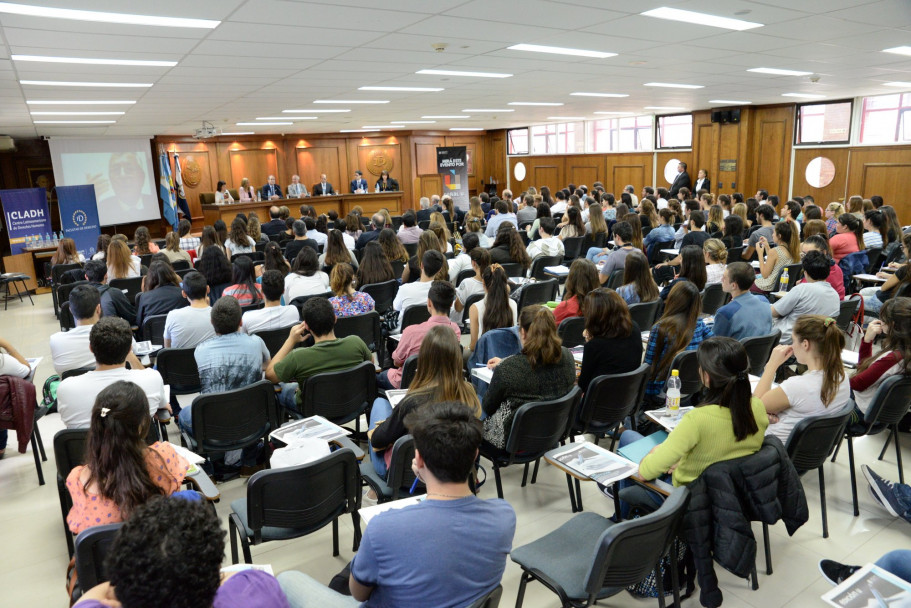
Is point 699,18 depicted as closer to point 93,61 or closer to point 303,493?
Result: point 303,493

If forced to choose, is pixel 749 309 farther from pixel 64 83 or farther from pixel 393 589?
pixel 64 83

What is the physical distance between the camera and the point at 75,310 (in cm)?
438

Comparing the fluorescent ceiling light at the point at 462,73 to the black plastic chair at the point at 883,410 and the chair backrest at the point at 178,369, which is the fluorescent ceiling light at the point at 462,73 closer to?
the chair backrest at the point at 178,369

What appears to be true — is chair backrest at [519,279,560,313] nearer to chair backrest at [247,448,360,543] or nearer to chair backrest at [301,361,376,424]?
chair backrest at [301,361,376,424]

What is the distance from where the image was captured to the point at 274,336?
15.7 feet

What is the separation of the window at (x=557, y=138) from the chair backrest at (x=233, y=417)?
18866 mm

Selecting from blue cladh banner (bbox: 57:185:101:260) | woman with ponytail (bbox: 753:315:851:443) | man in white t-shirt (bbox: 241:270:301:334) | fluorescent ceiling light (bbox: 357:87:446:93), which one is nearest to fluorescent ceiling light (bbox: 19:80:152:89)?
fluorescent ceiling light (bbox: 357:87:446:93)

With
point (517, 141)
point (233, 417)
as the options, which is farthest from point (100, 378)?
point (517, 141)

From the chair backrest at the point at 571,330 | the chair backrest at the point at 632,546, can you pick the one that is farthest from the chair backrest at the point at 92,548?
the chair backrest at the point at 571,330

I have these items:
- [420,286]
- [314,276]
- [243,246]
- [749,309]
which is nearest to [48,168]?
[243,246]

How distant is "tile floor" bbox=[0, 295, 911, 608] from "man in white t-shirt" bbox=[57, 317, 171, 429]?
0.87 m

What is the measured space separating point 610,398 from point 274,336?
2.62 meters

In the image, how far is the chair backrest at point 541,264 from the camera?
7973 millimetres

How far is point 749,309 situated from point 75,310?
505cm
